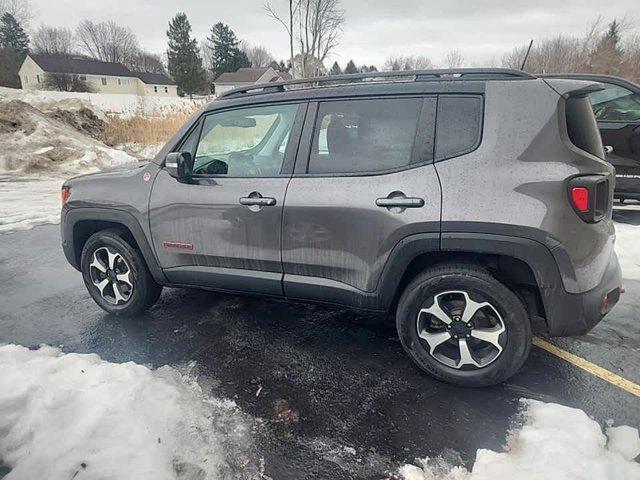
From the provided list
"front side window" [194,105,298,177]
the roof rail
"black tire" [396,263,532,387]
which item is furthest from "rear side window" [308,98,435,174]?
"black tire" [396,263,532,387]

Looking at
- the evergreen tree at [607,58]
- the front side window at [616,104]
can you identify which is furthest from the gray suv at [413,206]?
the evergreen tree at [607,58]

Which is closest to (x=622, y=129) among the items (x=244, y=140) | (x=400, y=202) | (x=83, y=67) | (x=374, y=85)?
(x=374, y=85)

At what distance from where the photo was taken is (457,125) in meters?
2.47

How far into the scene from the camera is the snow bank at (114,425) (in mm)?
2020

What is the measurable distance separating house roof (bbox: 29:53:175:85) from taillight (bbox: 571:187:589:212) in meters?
60.1

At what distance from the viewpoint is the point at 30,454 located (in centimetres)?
210

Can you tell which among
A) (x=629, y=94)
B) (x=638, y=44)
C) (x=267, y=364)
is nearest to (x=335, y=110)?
(x=267, y=364)

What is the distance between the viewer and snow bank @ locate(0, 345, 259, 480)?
2020mm

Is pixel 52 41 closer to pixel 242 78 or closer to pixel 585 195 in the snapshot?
pixel 242 78

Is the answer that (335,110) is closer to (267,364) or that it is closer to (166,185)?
(166,185)

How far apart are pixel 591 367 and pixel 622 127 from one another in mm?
4592

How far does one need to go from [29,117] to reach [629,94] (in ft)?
55.4

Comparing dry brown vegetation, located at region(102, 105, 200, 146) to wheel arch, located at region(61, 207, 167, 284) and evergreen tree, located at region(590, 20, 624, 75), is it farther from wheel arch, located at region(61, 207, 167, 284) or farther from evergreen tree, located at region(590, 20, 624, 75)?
evergreen tree, located at region(590, 20, 624, 75)

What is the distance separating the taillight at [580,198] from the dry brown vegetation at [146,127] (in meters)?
15.6
